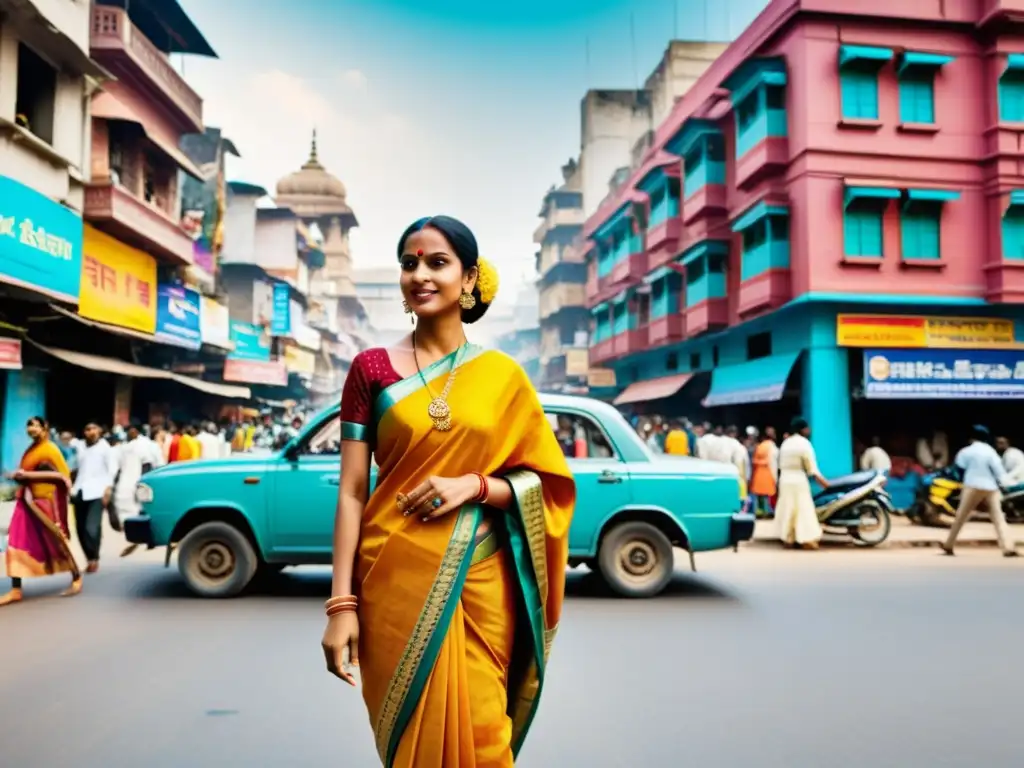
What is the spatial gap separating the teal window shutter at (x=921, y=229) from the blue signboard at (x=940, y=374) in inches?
83.7

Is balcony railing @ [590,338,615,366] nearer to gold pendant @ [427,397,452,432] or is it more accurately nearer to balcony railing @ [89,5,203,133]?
balcony railing @ [89,5,203,133]

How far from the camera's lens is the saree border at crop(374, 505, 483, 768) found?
6.32 feet

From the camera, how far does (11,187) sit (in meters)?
12.5

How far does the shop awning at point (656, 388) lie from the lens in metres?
25.2

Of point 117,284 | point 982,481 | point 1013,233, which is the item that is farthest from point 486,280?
point 1013,233

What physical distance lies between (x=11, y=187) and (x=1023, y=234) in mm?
19051

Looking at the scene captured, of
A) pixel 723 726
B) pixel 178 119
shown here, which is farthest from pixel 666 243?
pixel 723 726

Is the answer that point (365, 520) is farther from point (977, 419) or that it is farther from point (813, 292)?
point (977, 419)

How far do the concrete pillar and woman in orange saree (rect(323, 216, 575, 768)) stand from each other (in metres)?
16.6

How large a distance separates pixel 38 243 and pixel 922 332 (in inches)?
660

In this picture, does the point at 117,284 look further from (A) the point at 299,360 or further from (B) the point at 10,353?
(A) the point at 299,360

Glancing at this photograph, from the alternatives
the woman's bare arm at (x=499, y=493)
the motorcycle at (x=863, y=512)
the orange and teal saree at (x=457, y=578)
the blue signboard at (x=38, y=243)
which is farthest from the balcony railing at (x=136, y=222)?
the woman's bare arm at (x=499, y=493)

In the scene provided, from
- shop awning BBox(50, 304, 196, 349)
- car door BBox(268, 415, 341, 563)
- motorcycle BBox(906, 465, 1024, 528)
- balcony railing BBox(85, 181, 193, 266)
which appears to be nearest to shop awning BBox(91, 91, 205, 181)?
balcony railing BBox(85, 181, 193, 266)

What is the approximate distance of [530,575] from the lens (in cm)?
211
